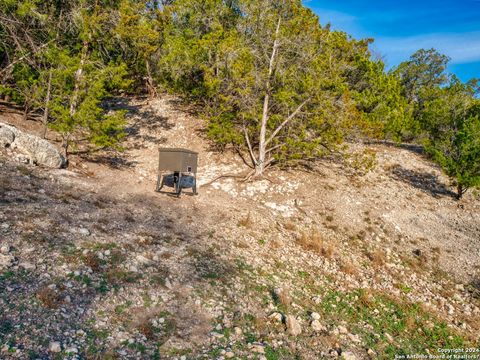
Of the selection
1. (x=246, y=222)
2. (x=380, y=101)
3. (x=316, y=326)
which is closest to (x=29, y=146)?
(x=246, y=222)

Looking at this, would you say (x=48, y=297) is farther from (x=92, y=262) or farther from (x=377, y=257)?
(x=377, y=257)

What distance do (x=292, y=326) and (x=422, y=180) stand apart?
60.9ft

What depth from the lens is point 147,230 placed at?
1030 centimetres

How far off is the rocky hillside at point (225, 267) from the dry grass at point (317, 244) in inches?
3.3

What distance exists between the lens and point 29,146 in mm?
13344

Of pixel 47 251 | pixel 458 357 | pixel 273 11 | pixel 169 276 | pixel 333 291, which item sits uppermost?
pixel 273 11

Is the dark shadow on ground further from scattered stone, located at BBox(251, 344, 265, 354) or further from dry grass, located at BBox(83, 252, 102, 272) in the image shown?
scattered stone, located at BBox(251, 344, 265, 354)

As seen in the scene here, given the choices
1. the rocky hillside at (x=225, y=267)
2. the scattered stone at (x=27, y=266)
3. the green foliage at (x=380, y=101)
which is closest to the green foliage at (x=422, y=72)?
the green foliage at (x=380, y=101)


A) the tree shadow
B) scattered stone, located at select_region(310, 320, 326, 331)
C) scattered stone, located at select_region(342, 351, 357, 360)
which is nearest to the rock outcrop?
scattered stone, located at select_region(310, 320, 326, 331)

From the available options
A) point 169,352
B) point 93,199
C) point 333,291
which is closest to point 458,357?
point 333,291

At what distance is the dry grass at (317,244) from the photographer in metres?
11.8

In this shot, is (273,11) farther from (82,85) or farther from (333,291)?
(333,291)

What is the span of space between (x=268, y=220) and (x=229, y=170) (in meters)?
6.06

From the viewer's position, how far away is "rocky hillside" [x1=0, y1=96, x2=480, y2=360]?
588 centimetres
